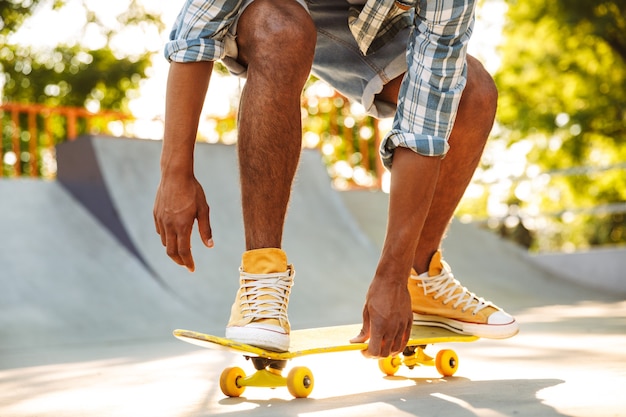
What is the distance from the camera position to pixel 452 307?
2.21 metres

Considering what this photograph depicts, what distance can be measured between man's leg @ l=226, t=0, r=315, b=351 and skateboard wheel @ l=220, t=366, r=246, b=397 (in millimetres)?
106

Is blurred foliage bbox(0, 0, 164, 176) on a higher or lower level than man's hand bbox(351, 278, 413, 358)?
higher

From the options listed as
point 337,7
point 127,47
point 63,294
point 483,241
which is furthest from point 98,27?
point 337,7

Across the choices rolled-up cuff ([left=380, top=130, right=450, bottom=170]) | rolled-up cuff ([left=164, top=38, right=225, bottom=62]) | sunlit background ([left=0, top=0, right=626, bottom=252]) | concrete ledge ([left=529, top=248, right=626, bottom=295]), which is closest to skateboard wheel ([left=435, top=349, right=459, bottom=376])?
rolled-up cuff ([left=380, top=130, right=450, bottom=170])

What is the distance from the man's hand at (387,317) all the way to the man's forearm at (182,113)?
0.51 m

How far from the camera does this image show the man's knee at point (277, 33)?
6.12 feet

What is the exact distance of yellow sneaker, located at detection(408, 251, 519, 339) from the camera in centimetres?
215

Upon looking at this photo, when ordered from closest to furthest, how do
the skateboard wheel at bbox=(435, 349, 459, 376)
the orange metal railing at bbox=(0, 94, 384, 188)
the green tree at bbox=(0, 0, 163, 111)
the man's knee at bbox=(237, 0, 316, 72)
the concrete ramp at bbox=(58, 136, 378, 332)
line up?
the man's knee at bbox=(237, 0, 316, 72) < the skateboard wheel at bbox=(435, 349, 459, 376) < the concrete ramp at bbox=(58, 136, 378, 332) < the orange metal railing at bbox=(0, 94, 384, 188) < the green tree at bbox=(0, 0, 163, 111)

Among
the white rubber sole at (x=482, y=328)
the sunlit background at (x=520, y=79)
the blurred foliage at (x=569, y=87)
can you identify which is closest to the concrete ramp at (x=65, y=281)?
the white rubber sole at (x=482, y=328)

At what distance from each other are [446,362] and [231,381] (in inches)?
23.5

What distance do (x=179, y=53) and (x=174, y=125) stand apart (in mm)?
172

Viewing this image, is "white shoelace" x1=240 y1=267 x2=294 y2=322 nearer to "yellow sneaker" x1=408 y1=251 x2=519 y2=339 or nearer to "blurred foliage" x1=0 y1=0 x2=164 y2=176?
"yellow sneaker" x1=408 y1=251 x2=519 y2=339

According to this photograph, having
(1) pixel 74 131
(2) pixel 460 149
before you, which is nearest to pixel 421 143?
(2) pixel 460 149

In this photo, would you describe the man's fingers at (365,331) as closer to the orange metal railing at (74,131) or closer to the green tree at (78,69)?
the orange metal railing at (74,131)
